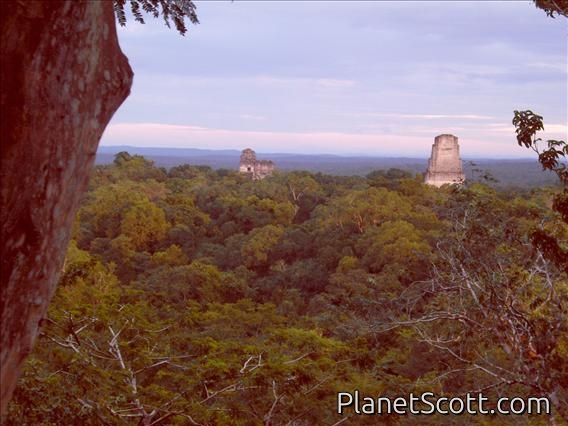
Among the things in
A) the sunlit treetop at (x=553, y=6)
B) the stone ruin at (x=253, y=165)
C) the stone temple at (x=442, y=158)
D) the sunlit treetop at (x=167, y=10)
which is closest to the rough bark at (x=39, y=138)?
the sunlit treetop at (x=167, y=10)

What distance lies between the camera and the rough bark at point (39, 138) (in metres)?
1.55

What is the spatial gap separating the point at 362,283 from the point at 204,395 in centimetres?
1064

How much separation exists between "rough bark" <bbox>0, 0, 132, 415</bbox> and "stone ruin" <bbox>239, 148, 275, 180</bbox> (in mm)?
51237

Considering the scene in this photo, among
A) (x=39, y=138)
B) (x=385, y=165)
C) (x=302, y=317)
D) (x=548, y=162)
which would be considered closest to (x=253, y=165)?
(x=302, y=317)

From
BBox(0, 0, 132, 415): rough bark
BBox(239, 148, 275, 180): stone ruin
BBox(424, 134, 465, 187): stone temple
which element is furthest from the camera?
BBox(239, 148, 275, 180): stone ruin

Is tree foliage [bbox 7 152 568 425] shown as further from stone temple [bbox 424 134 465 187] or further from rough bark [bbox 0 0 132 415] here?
stone temple [bbox 424 134 465 187]

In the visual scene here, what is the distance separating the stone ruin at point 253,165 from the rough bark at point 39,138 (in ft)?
168

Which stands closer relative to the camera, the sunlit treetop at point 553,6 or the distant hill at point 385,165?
the sunlit treetop at point 553,6

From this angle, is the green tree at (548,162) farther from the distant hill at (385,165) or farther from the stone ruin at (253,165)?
the stone ruin at (253,165)

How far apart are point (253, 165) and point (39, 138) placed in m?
52.9

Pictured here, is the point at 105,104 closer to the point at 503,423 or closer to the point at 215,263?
the point at 503,423

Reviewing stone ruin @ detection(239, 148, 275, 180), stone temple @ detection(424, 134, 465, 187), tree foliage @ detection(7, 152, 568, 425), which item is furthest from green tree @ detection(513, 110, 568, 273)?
stone ruin @ detection(239, 148, 275, 180)

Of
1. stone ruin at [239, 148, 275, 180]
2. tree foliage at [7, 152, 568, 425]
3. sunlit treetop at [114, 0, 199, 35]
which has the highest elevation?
sunlit treetop at [114, 0, 199, 35]

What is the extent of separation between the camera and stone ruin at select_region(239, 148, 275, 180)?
53.7 m
